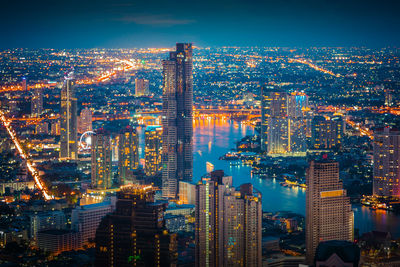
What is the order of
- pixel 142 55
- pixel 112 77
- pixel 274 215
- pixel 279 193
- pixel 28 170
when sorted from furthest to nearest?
pixel 112 77 < pixel 142 55 < pixel 28 170 < pixel 279 193 < pixel 274 215

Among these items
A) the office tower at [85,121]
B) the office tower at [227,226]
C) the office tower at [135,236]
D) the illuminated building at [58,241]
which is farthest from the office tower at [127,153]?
the office tower at [135,236]

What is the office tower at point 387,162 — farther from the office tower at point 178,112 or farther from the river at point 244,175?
the office tower at point 178,112

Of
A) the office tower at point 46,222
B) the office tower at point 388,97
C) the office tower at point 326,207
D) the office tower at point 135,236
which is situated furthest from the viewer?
the office tower at point 388,97

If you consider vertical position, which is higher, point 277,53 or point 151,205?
point 277,53

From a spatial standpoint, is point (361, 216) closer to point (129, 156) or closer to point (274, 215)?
point (274, 215)

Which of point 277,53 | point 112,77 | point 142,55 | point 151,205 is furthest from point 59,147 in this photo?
point 151,205

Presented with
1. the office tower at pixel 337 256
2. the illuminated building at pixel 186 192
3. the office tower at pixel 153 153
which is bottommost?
the illuminated building at pixel 186 192
